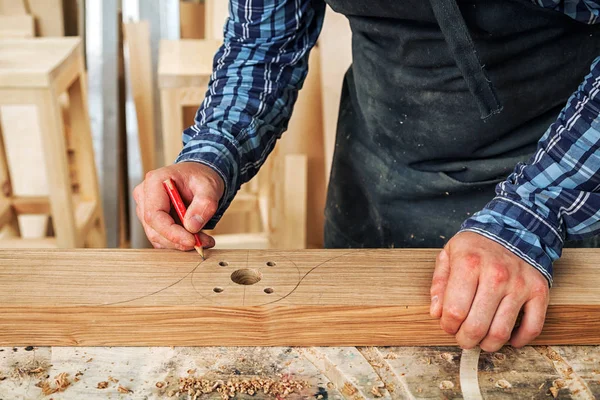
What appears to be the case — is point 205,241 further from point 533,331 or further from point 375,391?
point 533,331

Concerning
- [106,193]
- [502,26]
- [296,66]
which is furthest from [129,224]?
[502,26]

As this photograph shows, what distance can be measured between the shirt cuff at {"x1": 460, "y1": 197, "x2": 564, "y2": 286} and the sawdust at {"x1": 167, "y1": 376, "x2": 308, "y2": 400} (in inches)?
16.5

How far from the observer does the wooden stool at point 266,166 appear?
8.52 feet

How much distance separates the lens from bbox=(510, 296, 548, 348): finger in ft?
3.41

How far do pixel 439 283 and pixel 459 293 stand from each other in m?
0.05

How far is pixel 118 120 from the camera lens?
3.56 meters

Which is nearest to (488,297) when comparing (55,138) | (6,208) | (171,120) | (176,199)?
(176,199)

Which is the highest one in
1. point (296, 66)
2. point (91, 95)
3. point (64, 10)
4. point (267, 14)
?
point (267, 14)

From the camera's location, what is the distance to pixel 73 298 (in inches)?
41.7

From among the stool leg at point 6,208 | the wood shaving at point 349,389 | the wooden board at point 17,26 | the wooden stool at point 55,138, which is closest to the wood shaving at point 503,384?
the wood shaving at point 349,389

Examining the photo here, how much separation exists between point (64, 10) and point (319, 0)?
9.34ft

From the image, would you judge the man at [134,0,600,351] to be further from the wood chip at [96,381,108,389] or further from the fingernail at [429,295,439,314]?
the wood chip at [96,381,108,389]

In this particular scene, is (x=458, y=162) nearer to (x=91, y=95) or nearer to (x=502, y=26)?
(x=502, y=26)

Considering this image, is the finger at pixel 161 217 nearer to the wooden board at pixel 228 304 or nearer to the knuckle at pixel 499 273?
the wooden board at pixel 228 304
